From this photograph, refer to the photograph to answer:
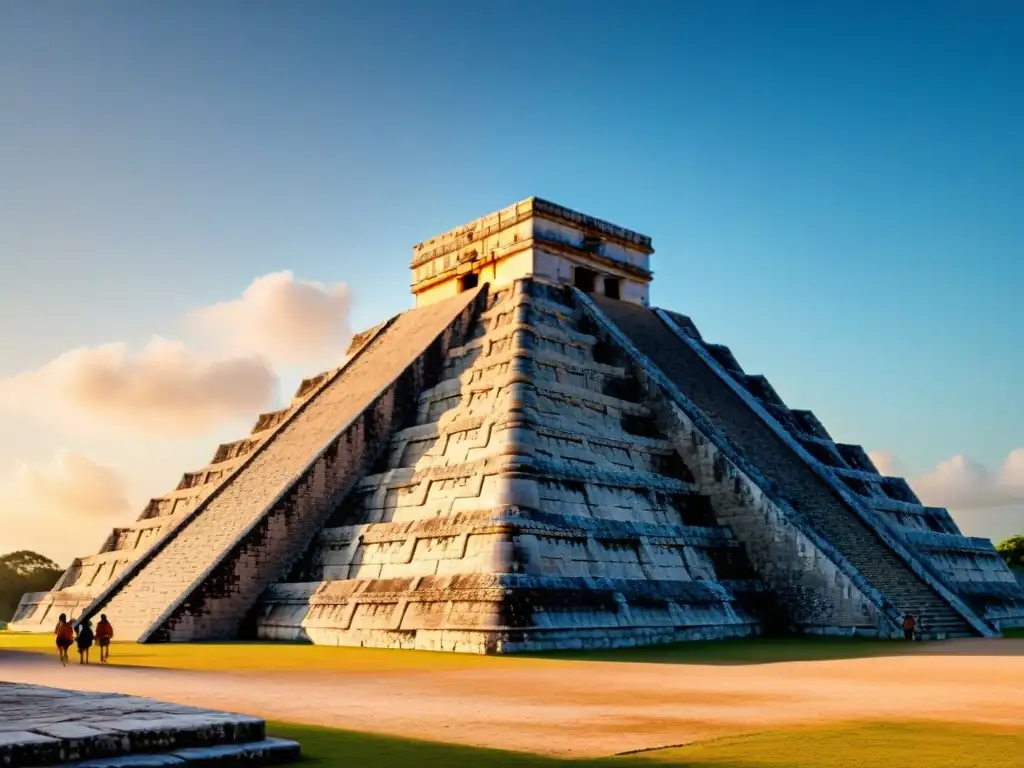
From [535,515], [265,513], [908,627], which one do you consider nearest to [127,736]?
[535,515]

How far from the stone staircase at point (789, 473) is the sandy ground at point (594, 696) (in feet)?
18.4

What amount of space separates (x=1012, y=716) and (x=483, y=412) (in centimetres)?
1389

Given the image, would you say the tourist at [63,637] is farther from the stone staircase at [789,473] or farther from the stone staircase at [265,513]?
the stone staircase at [789,473]

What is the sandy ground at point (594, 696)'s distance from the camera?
27.4 feet

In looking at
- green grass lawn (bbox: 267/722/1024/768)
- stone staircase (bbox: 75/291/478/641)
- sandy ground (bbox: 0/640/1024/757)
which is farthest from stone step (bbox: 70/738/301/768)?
stone staircase (bbox: 75/291/478/641)

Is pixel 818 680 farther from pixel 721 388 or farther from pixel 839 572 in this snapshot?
pixel 721 388

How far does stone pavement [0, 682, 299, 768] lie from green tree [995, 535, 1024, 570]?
4873 centimetres

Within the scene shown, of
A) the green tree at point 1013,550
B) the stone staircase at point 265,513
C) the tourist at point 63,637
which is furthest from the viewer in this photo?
the green tree at point 1013,550

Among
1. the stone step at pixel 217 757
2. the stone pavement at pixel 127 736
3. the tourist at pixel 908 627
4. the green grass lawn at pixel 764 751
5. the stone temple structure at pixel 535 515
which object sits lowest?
the green grass lawn at pixel 764 751

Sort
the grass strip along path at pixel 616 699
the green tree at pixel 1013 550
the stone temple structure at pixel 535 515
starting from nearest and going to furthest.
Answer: the grass strip along path at pixel 616 699, the stone temple structure at pixel 535 515, the green tree at pixel 1013 550

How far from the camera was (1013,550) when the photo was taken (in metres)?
49.4

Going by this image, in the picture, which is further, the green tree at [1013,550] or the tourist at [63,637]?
the green tree at [1013,550]

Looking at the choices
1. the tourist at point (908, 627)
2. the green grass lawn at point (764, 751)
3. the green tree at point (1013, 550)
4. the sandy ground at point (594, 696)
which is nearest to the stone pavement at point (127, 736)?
the green grass lawn at point (764, 751)

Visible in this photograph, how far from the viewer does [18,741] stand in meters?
5.77
